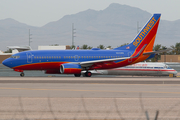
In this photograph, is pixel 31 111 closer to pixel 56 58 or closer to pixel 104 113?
pixel 104 113

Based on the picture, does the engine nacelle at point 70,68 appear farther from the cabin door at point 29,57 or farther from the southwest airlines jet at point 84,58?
the cabin door at point 29,57

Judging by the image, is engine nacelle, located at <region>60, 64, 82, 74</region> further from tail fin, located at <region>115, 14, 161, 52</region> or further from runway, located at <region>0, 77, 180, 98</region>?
runway, located at <region>0, 77, 180, 98</region>

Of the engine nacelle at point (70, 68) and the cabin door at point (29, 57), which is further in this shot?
the cabin door at point (29, 57)

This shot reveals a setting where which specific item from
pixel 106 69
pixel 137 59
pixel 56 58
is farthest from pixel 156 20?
pixel 56 58

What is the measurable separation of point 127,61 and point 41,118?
110ft

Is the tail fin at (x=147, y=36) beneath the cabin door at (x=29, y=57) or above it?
above

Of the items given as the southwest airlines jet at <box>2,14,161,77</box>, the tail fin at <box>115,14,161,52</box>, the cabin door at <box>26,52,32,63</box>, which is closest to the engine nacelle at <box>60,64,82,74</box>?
the southwest airlines jet at <box>2,14,161,77</box>

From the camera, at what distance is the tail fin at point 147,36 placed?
4575cm

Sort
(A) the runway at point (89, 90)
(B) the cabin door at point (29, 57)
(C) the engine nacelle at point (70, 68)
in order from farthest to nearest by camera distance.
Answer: (B) the cabin door at point (29, 57)
(C) the engine nacelle at point (70, 68)
(A) the runway at point (89, 90)

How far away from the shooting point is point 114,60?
4266cm

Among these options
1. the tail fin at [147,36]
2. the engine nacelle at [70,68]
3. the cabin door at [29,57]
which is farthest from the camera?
the tail fin at [147,36]

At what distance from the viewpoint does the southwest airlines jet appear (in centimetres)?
4119

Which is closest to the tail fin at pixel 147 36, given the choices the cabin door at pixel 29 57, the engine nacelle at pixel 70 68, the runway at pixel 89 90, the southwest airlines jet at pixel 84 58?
the southwest airlines jet at pixel 84 58

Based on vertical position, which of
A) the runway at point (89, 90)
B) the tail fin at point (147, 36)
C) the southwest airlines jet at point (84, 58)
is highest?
the tail fin at point (147, 36)
